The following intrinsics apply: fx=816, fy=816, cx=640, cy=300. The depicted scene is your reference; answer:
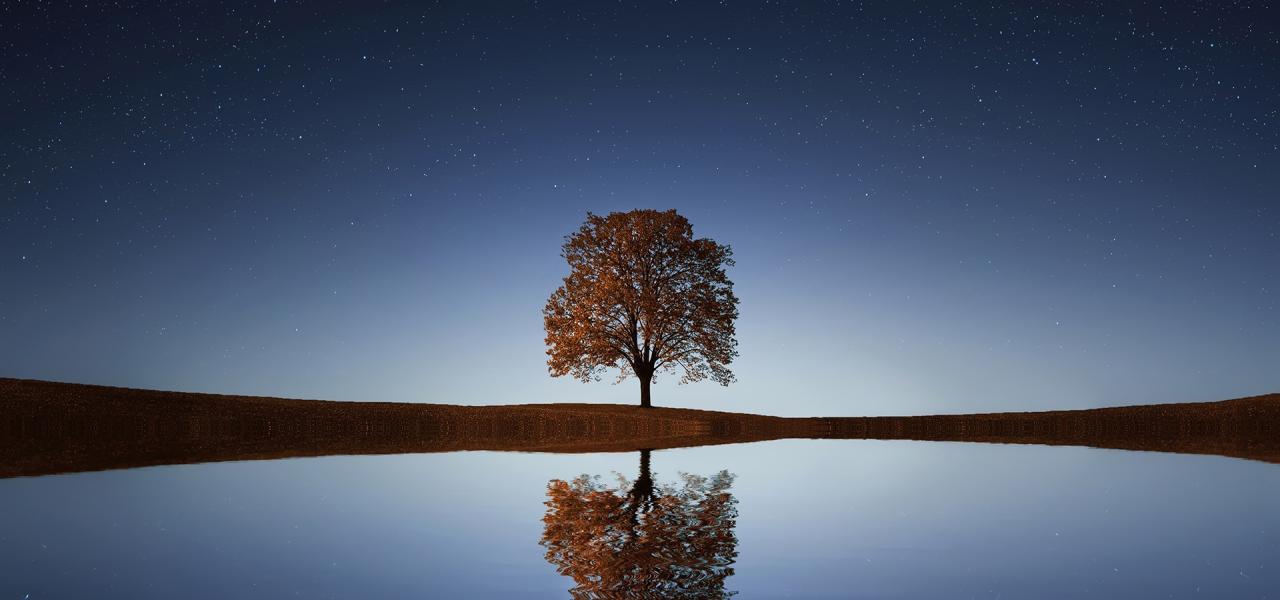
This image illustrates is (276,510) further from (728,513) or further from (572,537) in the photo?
(728,513)

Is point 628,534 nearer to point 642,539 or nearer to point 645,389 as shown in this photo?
point 642,539

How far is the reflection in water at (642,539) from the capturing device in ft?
20.0

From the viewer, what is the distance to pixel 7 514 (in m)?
Answer: 9.32

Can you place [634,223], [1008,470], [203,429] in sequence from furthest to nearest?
[634,223], [203,429], [1008,470]

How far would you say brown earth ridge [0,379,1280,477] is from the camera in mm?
24531

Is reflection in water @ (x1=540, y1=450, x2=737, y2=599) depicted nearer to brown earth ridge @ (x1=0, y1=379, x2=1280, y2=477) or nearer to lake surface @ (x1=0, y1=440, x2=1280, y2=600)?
lake surface @ (x1=0, y1=440, x2=1280, y2=600)

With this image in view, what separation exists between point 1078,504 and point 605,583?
329 inches

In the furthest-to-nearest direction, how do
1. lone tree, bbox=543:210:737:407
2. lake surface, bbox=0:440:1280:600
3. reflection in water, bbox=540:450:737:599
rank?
lone tree, bbox=543:210:737:407 → lake surface, bbox=0:440:1280:600 → reflection in water, bbox=540:450:737:599

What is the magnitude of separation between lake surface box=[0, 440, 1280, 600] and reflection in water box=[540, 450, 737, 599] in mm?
35

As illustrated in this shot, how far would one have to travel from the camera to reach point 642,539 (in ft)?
25.6

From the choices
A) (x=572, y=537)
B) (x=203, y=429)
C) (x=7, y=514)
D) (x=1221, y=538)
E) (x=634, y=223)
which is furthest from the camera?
(x=634, y=223)

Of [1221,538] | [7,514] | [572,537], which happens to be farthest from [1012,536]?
[7,514]

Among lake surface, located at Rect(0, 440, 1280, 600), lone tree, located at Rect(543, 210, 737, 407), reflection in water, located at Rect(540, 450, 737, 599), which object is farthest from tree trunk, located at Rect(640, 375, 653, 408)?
reflection in water, located at Rect(540, 450, 737, 599)

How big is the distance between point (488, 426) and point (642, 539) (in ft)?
103
